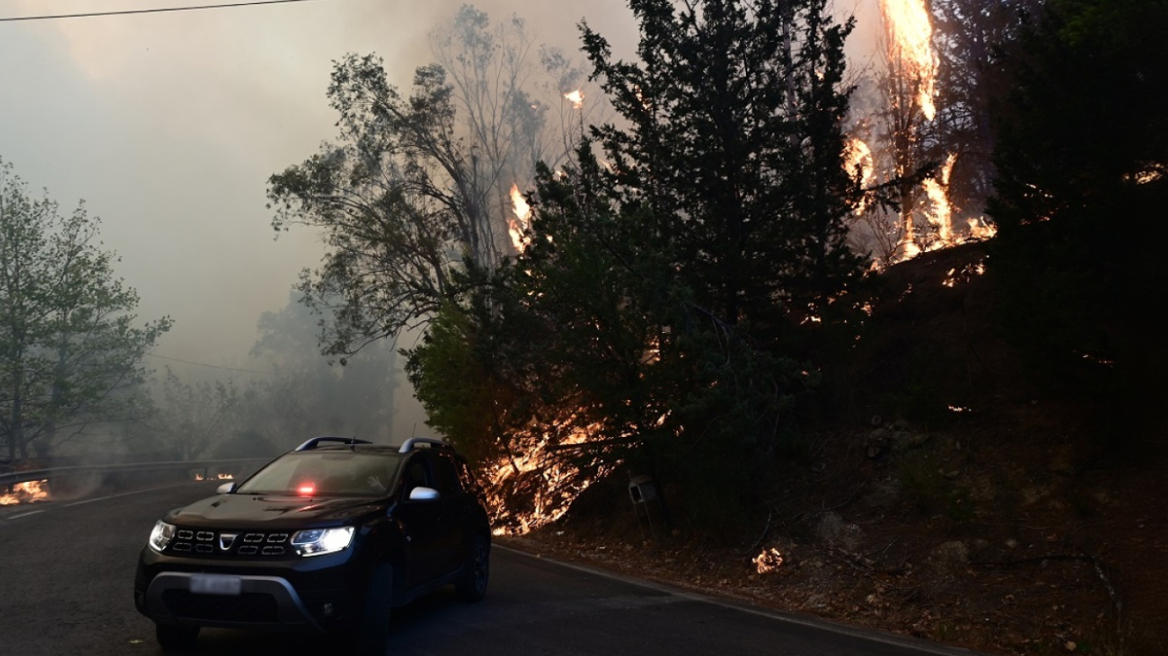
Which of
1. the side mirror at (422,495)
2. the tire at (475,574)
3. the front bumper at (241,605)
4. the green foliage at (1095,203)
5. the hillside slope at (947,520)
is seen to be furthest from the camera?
the green foliage at (1095,203)

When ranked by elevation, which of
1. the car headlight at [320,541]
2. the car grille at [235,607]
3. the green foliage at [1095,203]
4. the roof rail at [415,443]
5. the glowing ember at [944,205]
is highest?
the glowing ember at [944,205]

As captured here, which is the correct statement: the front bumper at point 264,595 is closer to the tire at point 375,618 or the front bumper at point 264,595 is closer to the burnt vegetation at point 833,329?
the tire at point 375,618

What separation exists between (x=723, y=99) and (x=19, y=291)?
3271 centimetres

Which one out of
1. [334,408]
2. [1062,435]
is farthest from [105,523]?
[334,408]

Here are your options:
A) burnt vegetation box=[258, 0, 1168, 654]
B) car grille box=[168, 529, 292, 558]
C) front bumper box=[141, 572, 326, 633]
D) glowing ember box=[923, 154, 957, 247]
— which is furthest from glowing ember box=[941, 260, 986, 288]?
front bumper box=[141, 572, 326, 633]

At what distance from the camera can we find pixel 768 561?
1276 cm

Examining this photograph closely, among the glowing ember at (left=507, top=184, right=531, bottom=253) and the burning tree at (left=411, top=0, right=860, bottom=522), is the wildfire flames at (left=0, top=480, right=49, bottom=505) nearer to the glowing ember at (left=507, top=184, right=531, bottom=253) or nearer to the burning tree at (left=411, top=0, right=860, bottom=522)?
the burning tree at (left=411, top=0, right=860, bottom=522)

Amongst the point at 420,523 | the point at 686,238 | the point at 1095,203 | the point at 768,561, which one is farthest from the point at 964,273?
the point at 420,523

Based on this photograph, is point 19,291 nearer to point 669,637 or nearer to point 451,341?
point 451,341

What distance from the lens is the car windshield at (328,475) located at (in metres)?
7.56

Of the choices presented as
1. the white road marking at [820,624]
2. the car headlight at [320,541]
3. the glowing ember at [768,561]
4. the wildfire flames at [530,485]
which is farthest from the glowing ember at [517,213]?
the car headlight at [320,541]

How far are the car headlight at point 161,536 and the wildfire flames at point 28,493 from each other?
1961cm

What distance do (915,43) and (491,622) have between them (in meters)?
21.5

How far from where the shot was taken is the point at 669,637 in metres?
8.01
